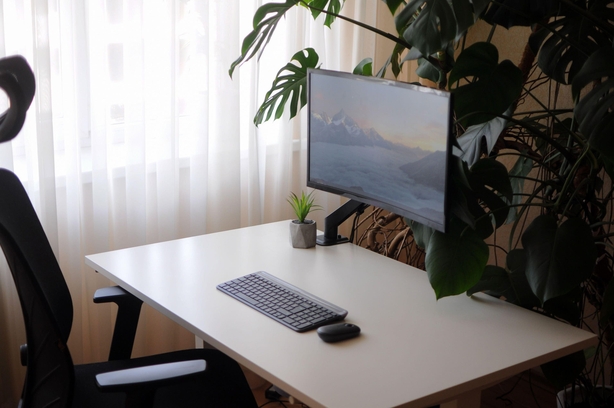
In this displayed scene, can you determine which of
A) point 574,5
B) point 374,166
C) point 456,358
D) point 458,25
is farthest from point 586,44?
point 456,358

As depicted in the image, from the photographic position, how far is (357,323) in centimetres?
164

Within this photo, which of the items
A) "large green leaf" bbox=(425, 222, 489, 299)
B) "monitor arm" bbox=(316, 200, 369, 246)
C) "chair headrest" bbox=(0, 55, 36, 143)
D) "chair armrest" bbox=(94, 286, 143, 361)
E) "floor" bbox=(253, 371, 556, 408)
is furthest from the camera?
"floor" bbox=(253, 371, 556, 408)

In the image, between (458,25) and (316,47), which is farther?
(316,47)

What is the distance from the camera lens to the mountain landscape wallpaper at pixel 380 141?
166 centimetres

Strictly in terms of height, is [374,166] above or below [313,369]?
above

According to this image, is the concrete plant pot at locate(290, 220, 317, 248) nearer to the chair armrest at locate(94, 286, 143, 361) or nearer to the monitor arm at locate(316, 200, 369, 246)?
the monitor arm at locate(316, 200, 369, 246)

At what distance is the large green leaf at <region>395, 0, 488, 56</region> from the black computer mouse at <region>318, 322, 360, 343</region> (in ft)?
2.04

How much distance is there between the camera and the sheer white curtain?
2230mm

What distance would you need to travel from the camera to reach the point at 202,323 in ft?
5.30

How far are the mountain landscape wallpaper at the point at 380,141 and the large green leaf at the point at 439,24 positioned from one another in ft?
0.54

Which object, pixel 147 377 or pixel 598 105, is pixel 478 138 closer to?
pixel 598 105

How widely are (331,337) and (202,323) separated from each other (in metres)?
0.31

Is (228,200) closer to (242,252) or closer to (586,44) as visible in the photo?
(242,252)

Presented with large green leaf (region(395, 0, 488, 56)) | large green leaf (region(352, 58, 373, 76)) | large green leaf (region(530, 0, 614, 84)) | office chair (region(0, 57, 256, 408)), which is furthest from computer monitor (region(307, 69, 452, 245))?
office chair (region(0, 57, 256, 408))
